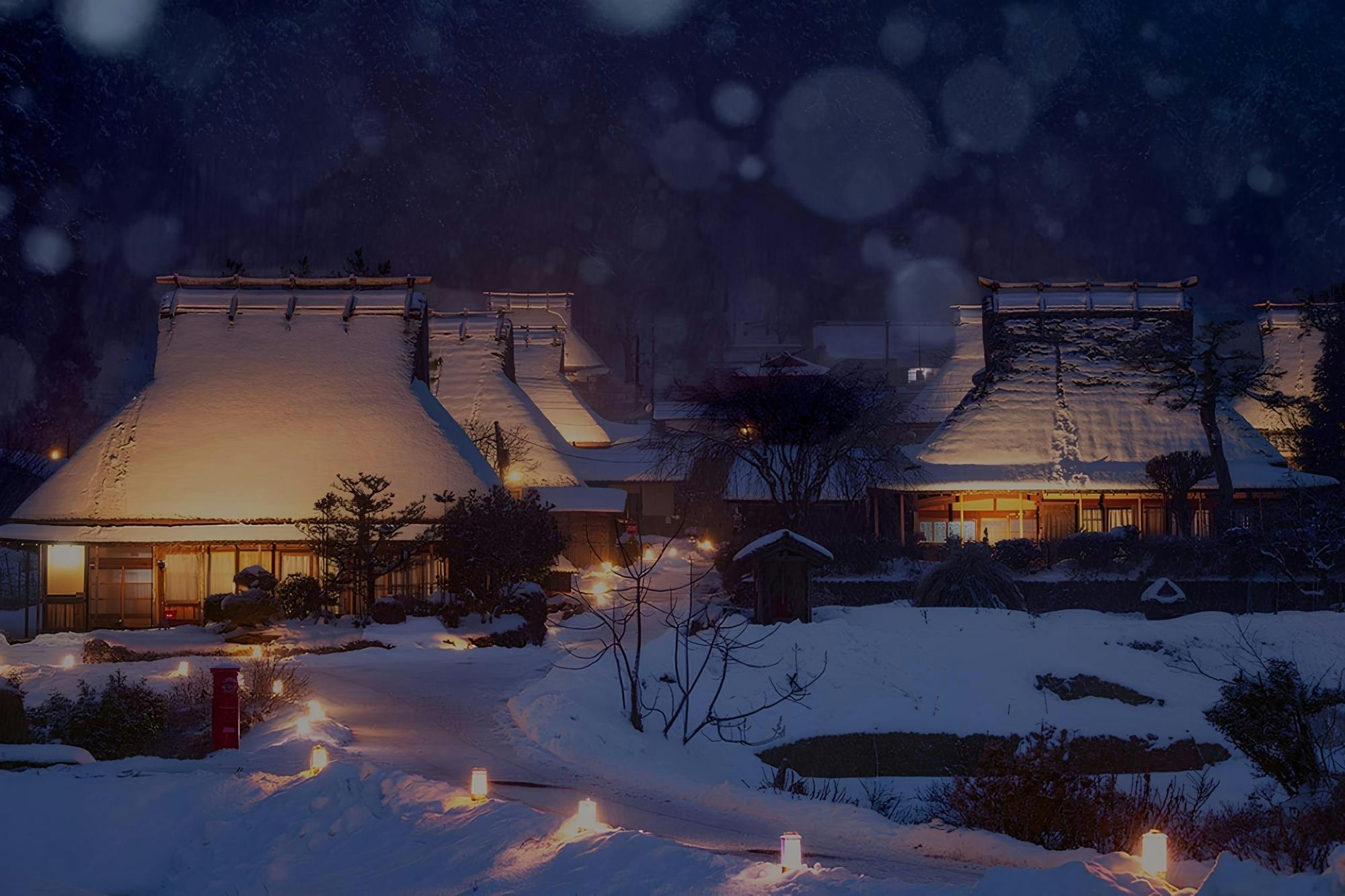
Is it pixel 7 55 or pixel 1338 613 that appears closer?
pixel 1338 613

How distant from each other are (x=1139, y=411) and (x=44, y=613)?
118 ft

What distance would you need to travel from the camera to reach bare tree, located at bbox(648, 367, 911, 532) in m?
38.1

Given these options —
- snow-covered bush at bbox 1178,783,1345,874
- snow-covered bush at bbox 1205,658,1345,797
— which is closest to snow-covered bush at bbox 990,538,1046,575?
snow-covered bush at bbox 1205,658,1345,797

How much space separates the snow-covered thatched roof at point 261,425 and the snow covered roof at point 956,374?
1408 inches

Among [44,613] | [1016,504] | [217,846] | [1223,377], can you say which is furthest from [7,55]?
[217,846]

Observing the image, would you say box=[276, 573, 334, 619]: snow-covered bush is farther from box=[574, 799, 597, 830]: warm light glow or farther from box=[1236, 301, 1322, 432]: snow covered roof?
box=[1236, 301, 1322, 432]: snow covered roof

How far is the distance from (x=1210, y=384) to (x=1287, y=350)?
909 inches

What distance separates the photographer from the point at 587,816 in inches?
414

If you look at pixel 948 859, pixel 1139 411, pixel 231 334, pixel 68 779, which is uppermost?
pixel 231 334

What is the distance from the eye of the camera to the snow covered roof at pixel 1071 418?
129 ft

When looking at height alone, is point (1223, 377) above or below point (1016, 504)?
above

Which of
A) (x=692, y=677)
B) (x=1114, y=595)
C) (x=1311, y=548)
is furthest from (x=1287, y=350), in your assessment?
(x=692, y=677)

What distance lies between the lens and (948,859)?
1097cm

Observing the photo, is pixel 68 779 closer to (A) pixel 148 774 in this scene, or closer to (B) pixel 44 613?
(A) pixel 148 774
